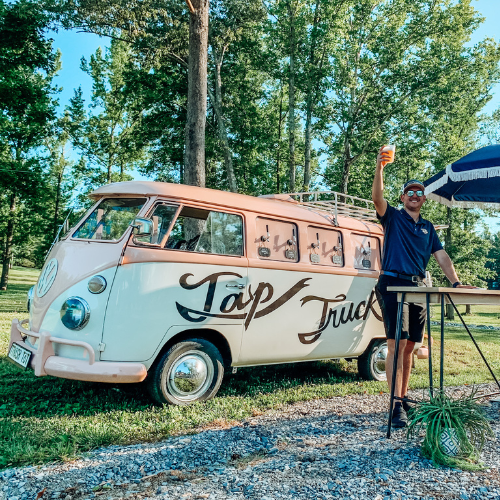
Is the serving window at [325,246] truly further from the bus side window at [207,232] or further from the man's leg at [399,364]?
the man's leg at [399,364]

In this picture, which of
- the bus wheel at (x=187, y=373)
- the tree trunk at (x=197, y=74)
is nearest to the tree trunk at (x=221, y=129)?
the tree trunk at (x=197, y=74)

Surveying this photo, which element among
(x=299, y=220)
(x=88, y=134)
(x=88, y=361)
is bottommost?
(x=88, y=361)

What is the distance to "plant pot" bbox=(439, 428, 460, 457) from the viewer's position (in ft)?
11.6

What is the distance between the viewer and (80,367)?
4496mm

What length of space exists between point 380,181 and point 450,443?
2.36m

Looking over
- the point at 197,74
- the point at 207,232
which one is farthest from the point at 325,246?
the point at 197,74

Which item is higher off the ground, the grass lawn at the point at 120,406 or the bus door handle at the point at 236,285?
the bus door handle at the point at 236,285

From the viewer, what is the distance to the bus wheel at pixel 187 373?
496cm

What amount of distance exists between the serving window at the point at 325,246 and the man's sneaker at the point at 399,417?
95.1 inches

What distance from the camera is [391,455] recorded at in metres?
3.71

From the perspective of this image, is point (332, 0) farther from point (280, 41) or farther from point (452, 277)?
point (452, 277)

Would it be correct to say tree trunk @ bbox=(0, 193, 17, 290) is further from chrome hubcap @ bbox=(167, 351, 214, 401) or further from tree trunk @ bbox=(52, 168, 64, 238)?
chrome hubcap @ bbox=(167, 351, 214, 401)

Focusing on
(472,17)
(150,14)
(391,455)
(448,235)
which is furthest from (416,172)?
(391,455)

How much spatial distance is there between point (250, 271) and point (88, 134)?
24179 mm
